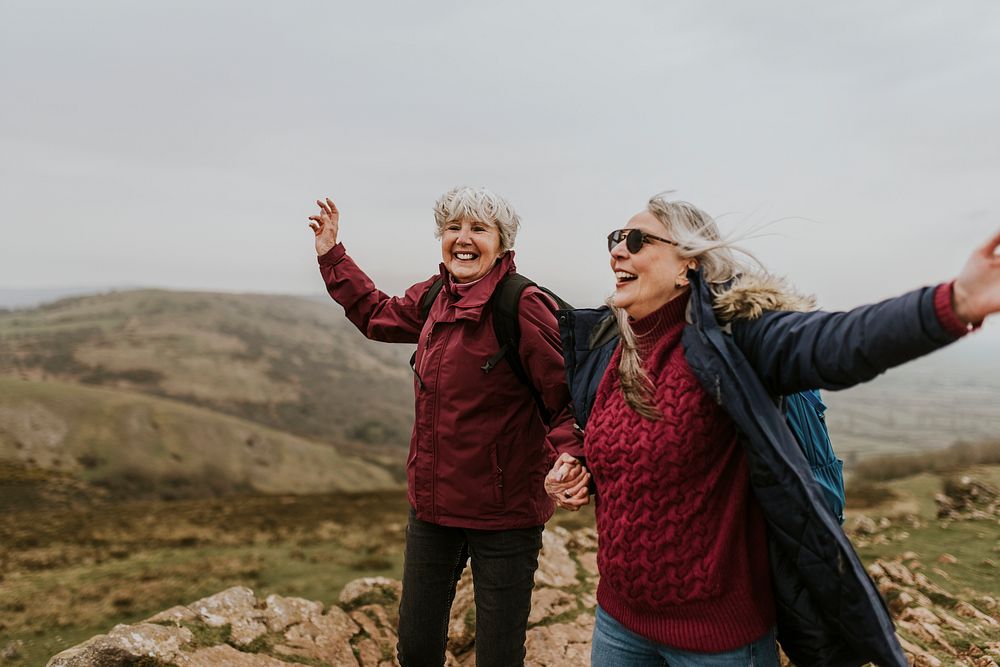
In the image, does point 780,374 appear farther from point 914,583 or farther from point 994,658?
point 914,583

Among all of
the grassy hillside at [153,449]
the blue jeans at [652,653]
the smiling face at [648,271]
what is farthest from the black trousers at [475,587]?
the grassy hillside at [153,449]

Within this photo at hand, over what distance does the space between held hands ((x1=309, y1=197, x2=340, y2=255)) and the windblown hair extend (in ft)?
3.82

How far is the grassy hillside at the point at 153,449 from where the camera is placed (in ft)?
134

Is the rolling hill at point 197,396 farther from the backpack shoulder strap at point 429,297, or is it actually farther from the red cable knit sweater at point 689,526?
the red cable knit sweater at point 689,526

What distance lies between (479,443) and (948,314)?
96.6 inches

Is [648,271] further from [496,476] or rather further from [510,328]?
[496,476]

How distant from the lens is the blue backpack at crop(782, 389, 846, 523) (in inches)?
96.3

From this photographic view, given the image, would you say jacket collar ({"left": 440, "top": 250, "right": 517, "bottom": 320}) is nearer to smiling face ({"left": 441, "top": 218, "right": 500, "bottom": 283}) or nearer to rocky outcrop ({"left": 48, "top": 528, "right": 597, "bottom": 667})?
smiling face ({"left": 441, "top": 218, "right": 500, "bottom": 283})

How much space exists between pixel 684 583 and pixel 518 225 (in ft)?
8.01

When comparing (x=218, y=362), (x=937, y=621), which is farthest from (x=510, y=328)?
(x=218, y=362)

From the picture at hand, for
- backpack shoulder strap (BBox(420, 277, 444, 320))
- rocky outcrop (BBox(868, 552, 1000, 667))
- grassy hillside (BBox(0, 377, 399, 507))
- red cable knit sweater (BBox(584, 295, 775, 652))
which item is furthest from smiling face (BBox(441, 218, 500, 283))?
grassy hillside (BBox(0, 377, 399, 507))

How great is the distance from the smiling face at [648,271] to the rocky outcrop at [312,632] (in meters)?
4.00

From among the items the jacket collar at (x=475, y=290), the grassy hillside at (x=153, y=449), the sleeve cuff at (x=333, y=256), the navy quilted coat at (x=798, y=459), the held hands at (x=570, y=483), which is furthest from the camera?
the grassy hillside at (x=153, y=449)

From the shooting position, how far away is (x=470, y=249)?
12.5ft
